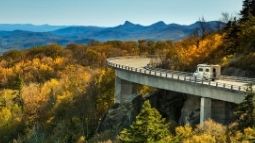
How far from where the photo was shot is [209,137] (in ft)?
164

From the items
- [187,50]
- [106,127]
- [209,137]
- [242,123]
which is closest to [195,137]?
[209,137]

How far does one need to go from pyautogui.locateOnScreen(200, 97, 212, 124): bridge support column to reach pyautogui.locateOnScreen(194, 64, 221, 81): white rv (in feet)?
14.6

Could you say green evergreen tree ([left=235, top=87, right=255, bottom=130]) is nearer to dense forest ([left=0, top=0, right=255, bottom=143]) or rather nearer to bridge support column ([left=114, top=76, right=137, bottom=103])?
dense forest ([left=0, top=0, right=255, bottom=143])

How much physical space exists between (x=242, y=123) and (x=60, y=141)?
46307mm

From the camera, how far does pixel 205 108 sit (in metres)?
65.4

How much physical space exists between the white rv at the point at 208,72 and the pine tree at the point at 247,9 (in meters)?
26.6

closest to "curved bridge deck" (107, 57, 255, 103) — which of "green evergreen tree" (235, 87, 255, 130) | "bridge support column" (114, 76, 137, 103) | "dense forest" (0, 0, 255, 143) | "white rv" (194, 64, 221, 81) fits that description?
"white rv" (194, 64, 221, 81)

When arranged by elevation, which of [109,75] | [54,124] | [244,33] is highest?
[244,33]

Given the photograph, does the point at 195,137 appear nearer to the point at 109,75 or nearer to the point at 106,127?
the point at 106,127

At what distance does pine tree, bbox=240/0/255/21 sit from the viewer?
95.3 meters

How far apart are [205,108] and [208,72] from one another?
20.2ft

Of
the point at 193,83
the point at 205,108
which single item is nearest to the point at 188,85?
the point at 193,83

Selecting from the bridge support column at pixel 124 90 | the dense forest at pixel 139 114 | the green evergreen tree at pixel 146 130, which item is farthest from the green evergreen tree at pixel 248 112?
the bridge support column at pixel 124 90

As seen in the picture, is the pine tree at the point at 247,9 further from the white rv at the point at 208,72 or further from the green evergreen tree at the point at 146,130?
the green evergreen tree at the point at 146,130
